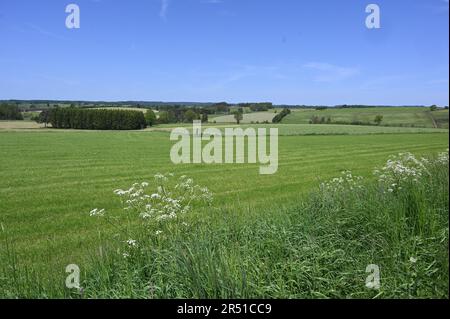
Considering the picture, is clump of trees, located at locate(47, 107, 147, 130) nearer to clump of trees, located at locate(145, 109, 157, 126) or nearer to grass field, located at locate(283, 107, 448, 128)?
clump of trees, located at locate(145, 109, 157, 126)

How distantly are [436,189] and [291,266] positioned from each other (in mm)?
2934

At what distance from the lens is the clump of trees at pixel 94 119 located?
7931cm

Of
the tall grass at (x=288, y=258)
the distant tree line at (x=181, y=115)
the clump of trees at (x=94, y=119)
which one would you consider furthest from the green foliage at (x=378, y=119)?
the tall grass at (x=288, y=258)

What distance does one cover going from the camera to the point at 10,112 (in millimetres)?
75125

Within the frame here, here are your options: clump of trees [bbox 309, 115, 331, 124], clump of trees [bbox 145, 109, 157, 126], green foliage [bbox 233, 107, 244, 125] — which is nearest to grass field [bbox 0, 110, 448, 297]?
clump of trees [bbox 145, 109, 157, 126]

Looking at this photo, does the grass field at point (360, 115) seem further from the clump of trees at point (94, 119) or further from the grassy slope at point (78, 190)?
the grassy slope at point (78, 190)

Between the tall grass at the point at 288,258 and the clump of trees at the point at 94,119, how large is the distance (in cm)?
7963

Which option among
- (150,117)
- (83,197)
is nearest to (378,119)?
(150,117)

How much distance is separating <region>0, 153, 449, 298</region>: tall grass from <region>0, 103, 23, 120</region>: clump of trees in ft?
Answer: 269

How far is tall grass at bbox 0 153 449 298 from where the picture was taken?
12.4 feet
